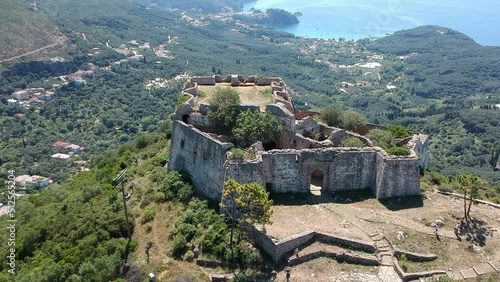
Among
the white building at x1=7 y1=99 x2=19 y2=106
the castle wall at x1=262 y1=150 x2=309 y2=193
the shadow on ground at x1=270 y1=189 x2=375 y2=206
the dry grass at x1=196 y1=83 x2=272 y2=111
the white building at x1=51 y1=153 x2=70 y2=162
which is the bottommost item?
the white building at x1=51 y1=153 x2=70 y2=162

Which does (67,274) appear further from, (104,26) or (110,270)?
(104,26)

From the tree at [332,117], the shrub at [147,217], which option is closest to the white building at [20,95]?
the shrub at [147,217]

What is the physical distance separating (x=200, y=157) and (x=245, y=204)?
7725 mm

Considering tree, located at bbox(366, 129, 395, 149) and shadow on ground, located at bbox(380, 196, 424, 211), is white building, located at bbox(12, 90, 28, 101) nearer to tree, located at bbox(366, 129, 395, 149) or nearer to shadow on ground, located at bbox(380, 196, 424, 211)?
tree, located at bbox(366, 129, 395, 149)

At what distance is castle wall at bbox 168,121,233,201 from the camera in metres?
27.6

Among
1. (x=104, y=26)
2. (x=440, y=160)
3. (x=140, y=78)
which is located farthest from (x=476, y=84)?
(x=104, y=26)

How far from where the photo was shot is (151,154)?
41125mm

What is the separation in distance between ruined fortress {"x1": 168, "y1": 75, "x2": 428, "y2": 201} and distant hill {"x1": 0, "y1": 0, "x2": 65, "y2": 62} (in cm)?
10515

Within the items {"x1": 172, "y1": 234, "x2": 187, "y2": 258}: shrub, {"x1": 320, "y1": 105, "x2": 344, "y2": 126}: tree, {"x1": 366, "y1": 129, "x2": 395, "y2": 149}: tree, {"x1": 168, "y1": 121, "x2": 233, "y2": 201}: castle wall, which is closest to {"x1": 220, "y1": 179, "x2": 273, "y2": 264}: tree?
{"x1": 168, "y1": 121, "x2": 233, "y2": 201}: castle wall

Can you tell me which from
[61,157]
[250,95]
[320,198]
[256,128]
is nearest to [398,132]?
[250,95]

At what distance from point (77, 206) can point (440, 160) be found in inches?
2691

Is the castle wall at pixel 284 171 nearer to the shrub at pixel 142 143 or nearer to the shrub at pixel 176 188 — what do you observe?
the shrub at pixel 176 188

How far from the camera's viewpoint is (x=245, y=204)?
22797mm

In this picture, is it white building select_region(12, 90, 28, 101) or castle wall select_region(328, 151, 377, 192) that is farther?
white building select_region(12, 90, 28, 101)
